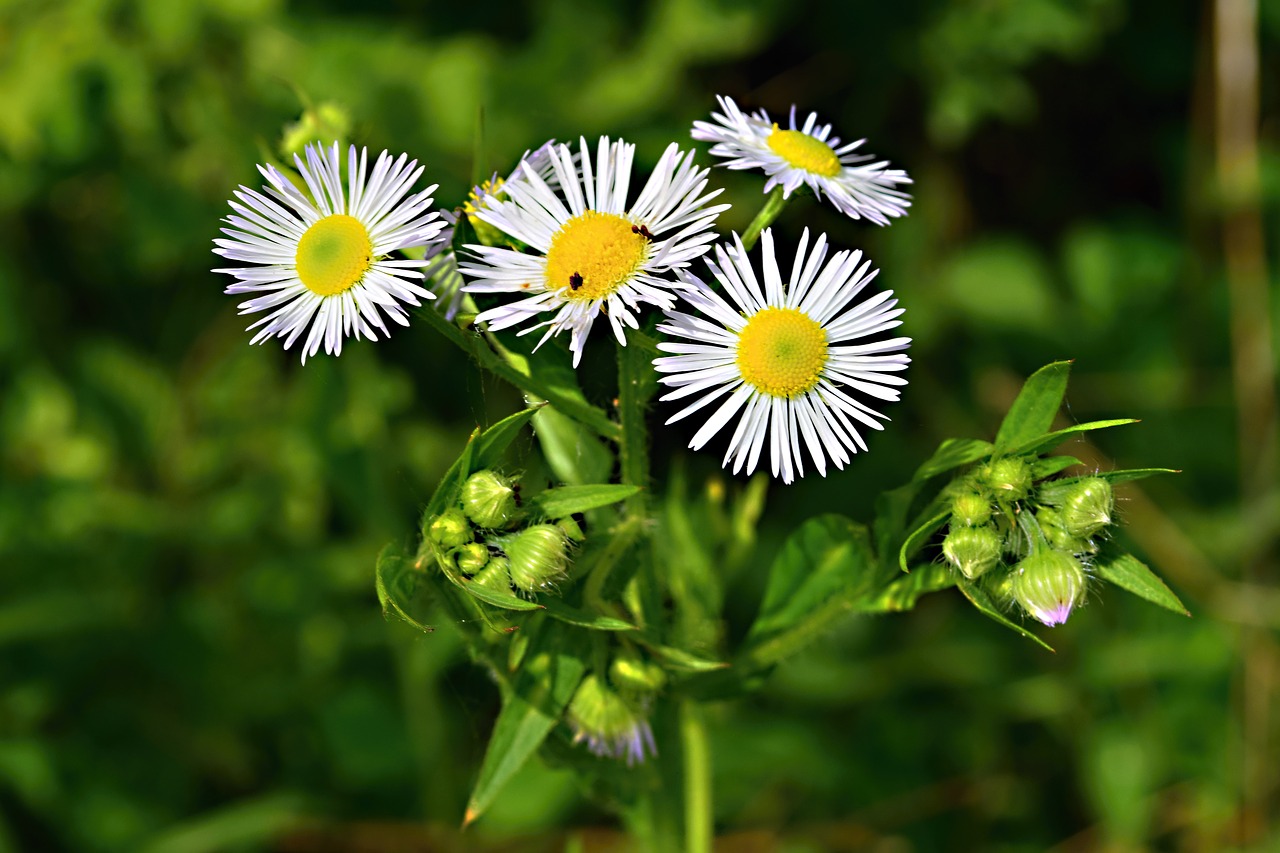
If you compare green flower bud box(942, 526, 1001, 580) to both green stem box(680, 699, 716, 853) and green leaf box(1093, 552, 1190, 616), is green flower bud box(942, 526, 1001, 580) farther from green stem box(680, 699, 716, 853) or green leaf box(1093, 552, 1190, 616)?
green stem box(680, 699, 716, 853)

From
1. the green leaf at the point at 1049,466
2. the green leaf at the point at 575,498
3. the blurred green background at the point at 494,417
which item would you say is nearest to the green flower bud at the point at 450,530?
the green leaf at the point at 575,498

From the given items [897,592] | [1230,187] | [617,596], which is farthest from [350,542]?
[1230,187]

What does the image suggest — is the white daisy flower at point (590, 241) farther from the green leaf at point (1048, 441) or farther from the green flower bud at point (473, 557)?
the green leaf at point (1048, 441)

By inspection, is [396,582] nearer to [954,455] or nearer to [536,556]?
[536,556]

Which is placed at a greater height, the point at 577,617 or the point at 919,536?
the point at 919,536

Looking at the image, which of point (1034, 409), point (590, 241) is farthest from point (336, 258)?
point (1034, 409)
